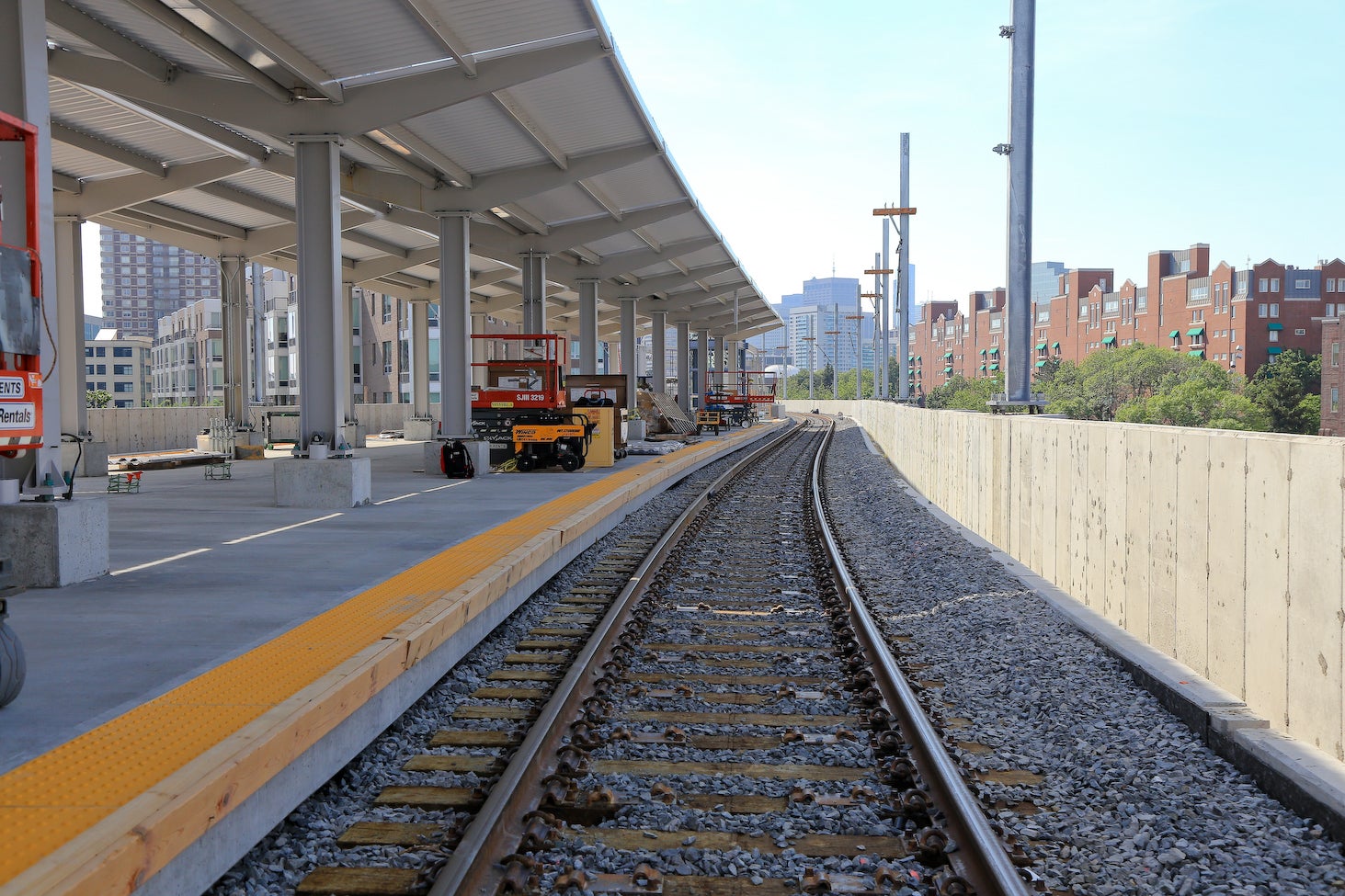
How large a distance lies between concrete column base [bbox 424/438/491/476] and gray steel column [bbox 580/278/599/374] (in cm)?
1390

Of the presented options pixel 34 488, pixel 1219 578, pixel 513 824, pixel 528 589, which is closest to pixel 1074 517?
pixel 1219 578

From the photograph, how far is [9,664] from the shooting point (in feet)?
17.8

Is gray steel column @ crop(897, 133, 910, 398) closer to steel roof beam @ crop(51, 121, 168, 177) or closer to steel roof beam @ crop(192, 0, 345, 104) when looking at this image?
steel roof beam @ crop(51, 121, 168, 177)

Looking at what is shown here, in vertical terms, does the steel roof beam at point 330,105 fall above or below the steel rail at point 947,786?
above

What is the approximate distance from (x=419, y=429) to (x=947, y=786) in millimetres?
40769

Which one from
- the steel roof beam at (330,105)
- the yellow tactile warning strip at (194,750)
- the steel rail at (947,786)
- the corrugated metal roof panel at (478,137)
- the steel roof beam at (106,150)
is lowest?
the steel rail at (947,786)

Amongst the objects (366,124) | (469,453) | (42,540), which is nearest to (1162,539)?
(42,540)

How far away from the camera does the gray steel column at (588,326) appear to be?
123ft

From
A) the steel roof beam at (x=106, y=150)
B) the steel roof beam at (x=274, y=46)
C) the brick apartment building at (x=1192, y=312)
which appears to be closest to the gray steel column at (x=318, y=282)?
the steel roof beam at (x=274, y=46)

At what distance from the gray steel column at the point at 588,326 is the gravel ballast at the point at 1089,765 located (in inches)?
1083

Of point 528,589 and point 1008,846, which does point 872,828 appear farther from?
point 528,589

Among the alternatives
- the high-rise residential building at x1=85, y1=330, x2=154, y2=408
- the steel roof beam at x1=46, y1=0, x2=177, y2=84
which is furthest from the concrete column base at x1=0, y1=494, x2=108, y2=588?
the high-rise residential building at x1=85, y1=330, x2=154, y2=408

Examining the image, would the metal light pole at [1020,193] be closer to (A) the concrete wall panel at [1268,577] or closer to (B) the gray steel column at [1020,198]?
(B) the gray steel column at [1020,198]

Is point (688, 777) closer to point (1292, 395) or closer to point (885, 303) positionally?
point (885, 303)
